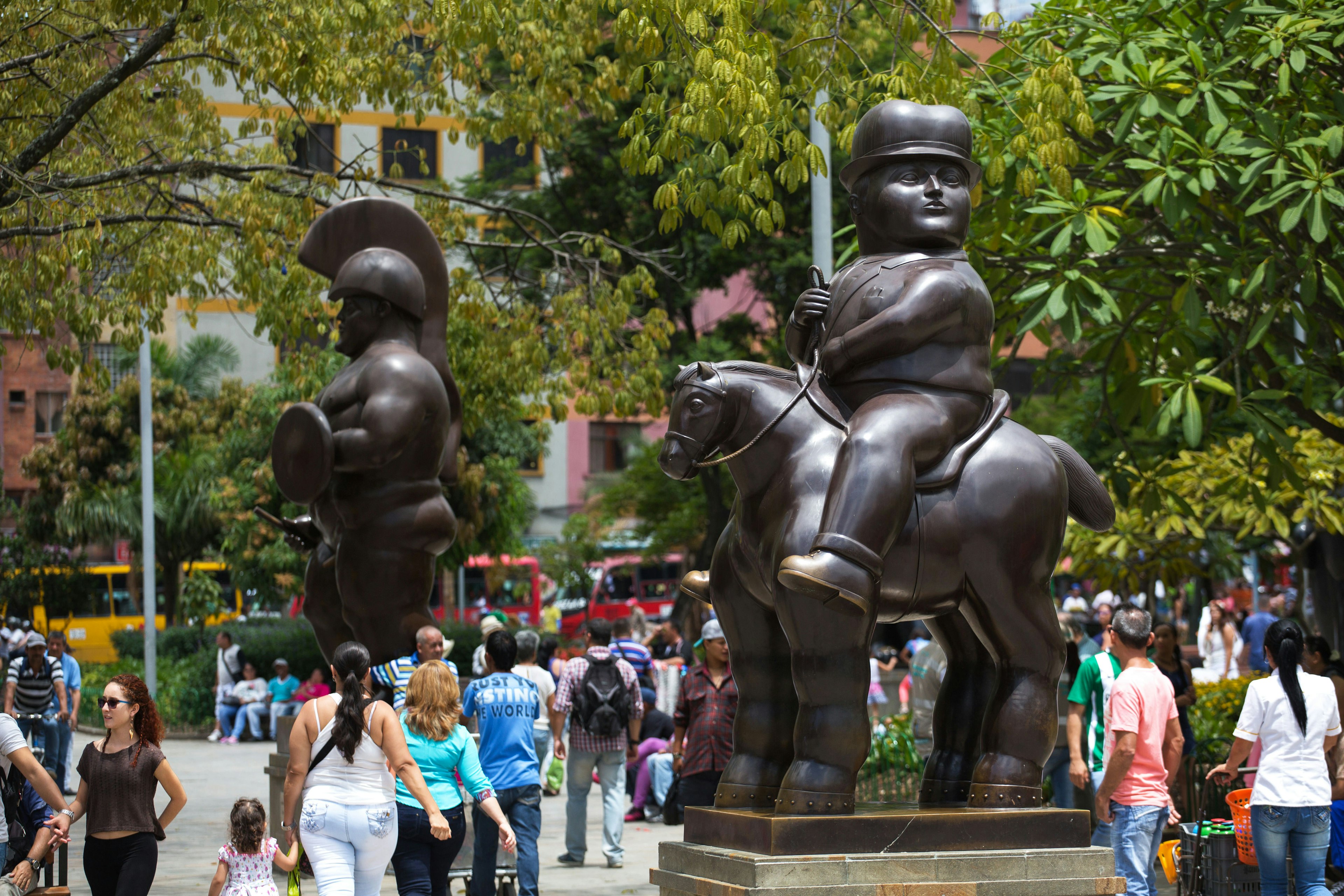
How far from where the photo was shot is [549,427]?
15.0m

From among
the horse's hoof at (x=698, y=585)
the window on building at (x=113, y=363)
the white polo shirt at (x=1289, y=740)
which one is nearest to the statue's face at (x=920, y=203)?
the horse's hoof at (x=698, y=585)

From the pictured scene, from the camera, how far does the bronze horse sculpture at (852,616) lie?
457 cm

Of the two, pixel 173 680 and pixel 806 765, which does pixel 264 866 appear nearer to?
pixel 806 765

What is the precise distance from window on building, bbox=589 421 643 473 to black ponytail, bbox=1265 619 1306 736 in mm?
36185

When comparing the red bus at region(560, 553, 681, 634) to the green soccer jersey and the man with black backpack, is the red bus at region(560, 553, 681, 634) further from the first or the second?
the green soccer jersey

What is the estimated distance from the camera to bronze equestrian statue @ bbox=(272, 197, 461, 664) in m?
7.97

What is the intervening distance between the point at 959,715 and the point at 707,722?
4.68 m

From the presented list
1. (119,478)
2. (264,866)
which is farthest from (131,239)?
(119,478)

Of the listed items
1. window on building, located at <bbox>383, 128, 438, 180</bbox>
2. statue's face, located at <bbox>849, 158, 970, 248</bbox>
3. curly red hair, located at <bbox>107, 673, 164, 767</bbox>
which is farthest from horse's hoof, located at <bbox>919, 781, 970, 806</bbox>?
window on building, located at <bbox>383, 128, 438, 180</bbox>

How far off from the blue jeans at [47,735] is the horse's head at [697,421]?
455 inches

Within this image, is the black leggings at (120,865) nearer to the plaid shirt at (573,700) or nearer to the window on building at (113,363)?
the plaid shirt at (573,700)

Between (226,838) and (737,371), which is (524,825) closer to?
(226,838)

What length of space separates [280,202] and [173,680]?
14254 millimetres

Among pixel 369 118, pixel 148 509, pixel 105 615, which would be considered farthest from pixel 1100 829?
→ pixel 369 118
